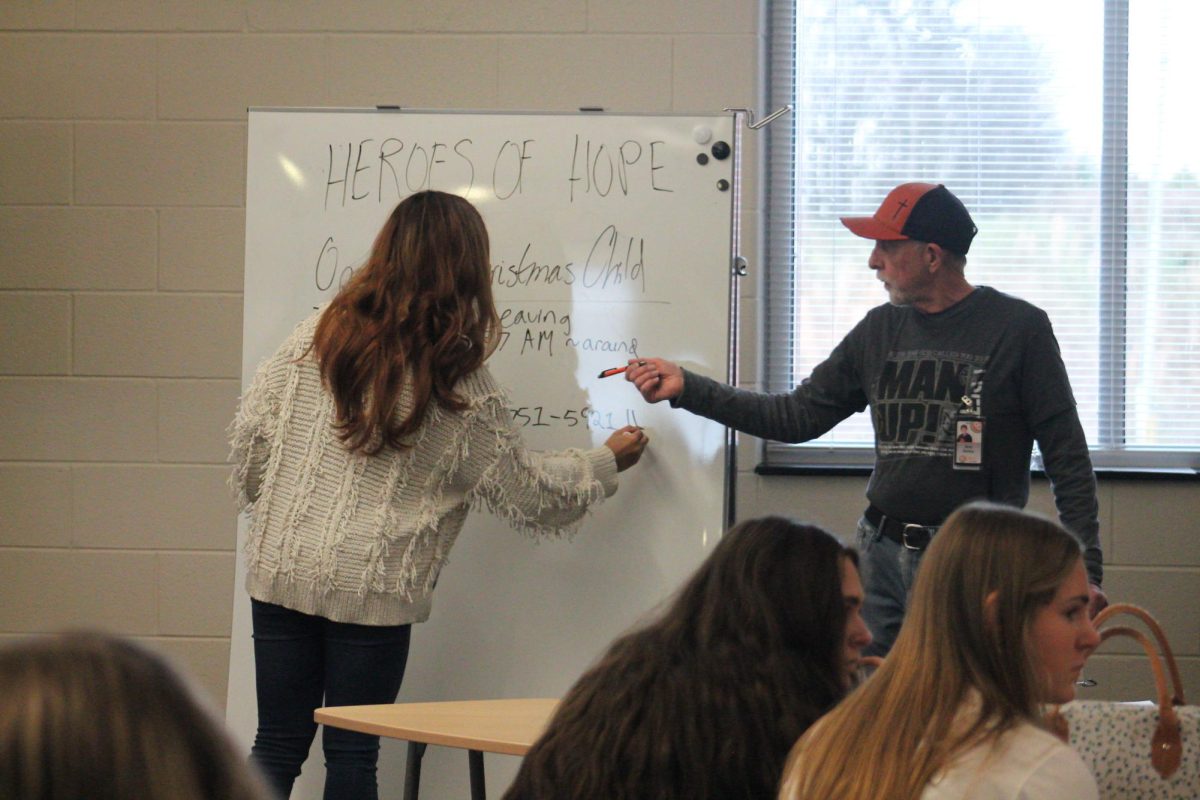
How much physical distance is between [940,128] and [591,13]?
92 cm

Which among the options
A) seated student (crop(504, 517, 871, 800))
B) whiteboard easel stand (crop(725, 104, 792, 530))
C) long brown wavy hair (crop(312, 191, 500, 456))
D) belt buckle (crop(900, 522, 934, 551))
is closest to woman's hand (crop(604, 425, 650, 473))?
whiteboard easel stand (crop(725, 104, 792, 530))

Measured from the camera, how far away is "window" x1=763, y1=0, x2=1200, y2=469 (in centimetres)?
316

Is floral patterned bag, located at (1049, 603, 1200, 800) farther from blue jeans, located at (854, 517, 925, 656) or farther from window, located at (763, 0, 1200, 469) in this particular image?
window, located at (763, 0, 1200, 469)

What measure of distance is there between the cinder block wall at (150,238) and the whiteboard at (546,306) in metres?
0.53

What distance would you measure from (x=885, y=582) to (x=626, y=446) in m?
0.56

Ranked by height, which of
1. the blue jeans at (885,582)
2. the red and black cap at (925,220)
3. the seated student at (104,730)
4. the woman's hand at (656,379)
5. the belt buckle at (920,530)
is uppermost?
the red and black cap at (925,220)

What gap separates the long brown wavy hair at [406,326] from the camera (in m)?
2.11

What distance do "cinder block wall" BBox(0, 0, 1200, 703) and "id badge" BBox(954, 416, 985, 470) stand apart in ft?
4.22

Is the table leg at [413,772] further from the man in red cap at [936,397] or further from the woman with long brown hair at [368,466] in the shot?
the man in red cap at [936,397]

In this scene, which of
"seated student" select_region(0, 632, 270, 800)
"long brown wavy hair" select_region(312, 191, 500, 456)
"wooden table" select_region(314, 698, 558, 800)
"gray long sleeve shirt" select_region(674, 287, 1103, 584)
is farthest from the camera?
"gray long sleeve shirt" select_region(674, 287, 1103, 584)

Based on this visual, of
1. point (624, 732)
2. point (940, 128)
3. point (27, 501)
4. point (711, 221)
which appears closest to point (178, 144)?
point (27, 501)

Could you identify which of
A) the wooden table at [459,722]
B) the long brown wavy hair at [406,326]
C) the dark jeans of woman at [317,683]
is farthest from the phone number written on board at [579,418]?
the wooden table at [459,722]

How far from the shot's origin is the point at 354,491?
220 centimetres

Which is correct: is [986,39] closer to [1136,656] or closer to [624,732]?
[1136,656]
